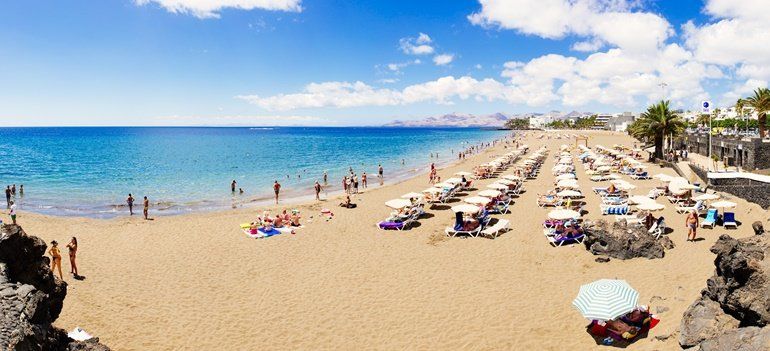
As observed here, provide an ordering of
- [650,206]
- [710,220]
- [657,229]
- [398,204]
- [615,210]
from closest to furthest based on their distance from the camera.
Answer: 1. [657,229]
2. [650,206]
3. [710,220]
4. [398,204]
5. [615,210]

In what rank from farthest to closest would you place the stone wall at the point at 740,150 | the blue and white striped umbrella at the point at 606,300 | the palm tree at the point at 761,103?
1. the palm tree at the point at 761,103
2. the stone wall at the point at 740,150
3. the blue and white striped umbrella at the point at 606,300

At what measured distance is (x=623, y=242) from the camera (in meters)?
14.0

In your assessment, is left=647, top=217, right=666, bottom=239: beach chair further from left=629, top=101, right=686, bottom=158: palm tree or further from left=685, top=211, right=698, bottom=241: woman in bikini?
left=629, top=101, right=686, bottom=158: palm tree

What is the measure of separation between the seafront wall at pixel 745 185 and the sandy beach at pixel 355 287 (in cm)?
109

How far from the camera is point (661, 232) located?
16078mm

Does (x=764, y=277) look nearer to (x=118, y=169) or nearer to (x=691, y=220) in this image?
(x=691, y=220)

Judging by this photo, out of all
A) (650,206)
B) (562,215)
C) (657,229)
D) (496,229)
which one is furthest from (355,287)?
(650,206)

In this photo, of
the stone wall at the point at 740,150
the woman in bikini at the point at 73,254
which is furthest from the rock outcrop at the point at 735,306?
the stone wall at the point at 740,150

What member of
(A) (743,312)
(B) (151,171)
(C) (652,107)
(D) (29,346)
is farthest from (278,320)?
(B) (151,171)

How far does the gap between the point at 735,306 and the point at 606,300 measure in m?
2.23

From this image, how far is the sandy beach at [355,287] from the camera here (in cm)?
979

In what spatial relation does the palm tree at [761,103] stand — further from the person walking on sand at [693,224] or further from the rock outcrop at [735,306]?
the rock outcrop at [735,306]

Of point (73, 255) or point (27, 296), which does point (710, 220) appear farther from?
point (73, 255)

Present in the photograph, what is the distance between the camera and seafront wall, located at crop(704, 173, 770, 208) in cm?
2006
